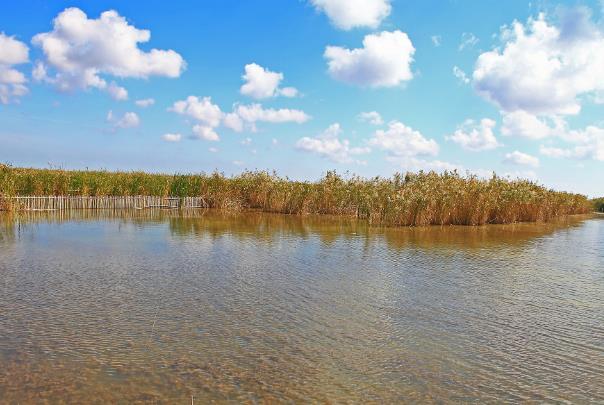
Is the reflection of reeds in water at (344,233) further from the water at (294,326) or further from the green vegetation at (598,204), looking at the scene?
the green vegetation at (598,204)

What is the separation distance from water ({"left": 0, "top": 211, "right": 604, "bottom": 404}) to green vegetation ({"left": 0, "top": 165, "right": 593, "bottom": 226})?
30.6 ft

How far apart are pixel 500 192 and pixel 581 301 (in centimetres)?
1786

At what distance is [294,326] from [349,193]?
22.1m

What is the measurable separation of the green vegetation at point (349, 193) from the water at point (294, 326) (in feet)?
30.6

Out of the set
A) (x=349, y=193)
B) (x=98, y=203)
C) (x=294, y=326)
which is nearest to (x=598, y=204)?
(x=349, y=193)

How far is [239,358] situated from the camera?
5195 mm

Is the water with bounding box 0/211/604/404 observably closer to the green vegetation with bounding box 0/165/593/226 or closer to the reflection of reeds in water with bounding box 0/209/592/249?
the reflection of reeds in water with bounding box 0/209/592/249

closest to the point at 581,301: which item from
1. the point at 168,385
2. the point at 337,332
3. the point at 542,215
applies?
the point at 337,332

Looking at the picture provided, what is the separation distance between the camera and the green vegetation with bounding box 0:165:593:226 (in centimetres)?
2217

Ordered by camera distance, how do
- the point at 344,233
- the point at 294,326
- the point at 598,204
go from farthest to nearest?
the point at 598,204
the point at 344,233
the point at 294,326

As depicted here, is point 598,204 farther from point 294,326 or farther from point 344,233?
point 294,326

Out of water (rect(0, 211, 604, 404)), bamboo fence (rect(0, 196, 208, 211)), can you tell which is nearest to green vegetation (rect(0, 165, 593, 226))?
bamboo fence (rect(0, 196, 208, 211))

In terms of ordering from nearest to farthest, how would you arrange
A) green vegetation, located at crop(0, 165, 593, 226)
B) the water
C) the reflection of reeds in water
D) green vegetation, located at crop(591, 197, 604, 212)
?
the water, the reflection of reeds in water, green vegetation, located at crop(0, 165, 593, 226), green vegetation, located at crop(591, 197, 604, 212)

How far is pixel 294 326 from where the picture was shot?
6336 mm
